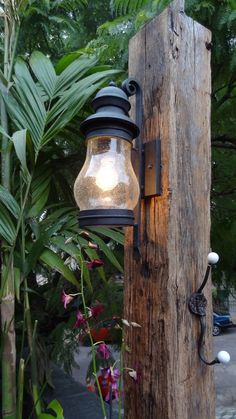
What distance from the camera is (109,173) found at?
91 cm

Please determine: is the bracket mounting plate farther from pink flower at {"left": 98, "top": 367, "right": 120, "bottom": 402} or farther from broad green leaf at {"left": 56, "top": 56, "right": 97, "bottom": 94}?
broad green leaf at {"left": 56, "top": 56, "right": 97, "bottom": 94}

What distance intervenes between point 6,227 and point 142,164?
0.60 meters

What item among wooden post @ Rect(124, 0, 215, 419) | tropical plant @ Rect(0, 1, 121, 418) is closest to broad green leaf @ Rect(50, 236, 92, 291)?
tropical plant @ Rect(0, 1, 121, 418)

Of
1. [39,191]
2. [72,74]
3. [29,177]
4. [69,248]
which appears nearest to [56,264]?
[69,248]

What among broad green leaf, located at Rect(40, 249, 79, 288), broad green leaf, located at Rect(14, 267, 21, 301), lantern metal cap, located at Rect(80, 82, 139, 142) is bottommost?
broad green leaf, located at Rect(14, 267, 21, 301)

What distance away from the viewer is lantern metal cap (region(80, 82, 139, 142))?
92 centimetres

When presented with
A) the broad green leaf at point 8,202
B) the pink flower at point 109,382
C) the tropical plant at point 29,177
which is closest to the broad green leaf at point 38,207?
the tropical plant at point 29,177

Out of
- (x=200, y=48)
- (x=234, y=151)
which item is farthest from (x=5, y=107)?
(x=234, y=151)

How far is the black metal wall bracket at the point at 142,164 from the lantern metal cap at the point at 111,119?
6 cm

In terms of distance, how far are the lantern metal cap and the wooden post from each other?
10 cm

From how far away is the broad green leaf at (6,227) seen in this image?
133 cm

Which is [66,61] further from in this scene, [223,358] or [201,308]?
[223,358]

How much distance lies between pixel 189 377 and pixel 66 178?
1.31 m

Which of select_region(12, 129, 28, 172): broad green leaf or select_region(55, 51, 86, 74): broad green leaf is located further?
select_region(55, 51, 86, 74): broad green leaf
